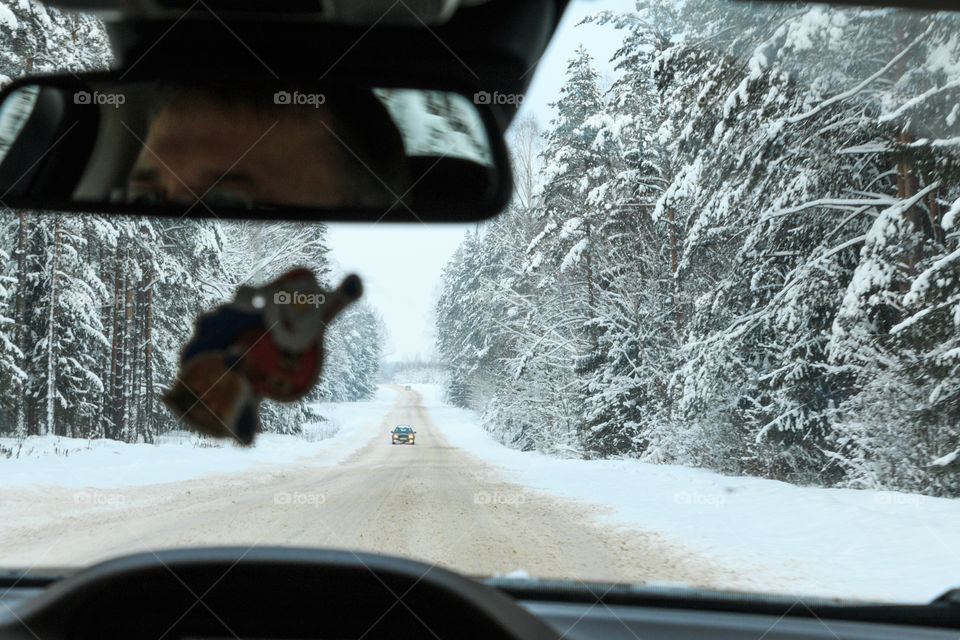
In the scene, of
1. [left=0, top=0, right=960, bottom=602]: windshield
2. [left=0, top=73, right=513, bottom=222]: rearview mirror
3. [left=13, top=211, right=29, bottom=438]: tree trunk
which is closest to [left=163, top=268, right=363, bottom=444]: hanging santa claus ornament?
[left=0, top=0, right=960, bottom=602]: windshield

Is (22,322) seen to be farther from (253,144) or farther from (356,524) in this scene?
(253,144)

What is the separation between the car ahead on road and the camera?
10449 mm

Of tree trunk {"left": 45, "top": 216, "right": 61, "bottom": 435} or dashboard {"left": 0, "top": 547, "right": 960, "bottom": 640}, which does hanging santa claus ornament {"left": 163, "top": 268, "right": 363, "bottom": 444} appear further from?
dashboard {"left": 0, "top": 547, "right": 960, "bottom": 640}

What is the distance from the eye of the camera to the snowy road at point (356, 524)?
12.9 feet

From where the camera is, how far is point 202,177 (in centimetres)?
215

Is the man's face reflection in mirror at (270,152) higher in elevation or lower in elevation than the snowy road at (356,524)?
higher

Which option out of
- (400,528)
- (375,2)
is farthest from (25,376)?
(375,2)

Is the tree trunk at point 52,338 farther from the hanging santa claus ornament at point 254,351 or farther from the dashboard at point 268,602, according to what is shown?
the dashboard at point 268,602

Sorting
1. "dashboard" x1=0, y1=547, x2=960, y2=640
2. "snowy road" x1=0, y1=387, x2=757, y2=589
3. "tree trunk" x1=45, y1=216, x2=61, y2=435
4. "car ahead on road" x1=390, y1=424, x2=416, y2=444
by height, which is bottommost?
"car ahead on road" x1=390, y1=424, x2=416, y2=444

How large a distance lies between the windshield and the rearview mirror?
4.4 inches

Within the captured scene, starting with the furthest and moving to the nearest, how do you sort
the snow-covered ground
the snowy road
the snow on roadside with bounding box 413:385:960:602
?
the snowy road < the snow-covered ground < the snow on roadside with bounding box 413:385:960:602

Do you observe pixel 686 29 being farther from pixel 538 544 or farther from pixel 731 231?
pixel 538 544

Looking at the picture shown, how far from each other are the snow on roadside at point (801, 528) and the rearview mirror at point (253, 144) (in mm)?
1752

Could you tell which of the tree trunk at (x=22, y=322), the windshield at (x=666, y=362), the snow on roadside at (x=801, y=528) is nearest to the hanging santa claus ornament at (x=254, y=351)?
the windshield at (x=666, y=362)
